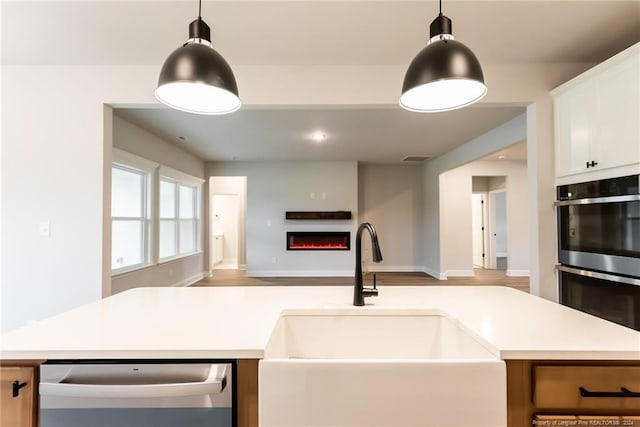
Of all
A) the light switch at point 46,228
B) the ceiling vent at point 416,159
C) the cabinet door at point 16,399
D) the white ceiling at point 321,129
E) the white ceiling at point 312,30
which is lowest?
the cabinet door at point 16,399

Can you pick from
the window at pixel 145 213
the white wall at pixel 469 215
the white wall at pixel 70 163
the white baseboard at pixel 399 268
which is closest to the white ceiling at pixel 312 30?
the white wall at pixel 70 163

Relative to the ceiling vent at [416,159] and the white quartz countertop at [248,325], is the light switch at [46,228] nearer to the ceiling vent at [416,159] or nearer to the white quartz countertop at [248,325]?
the white quartz countertop at [248,325]

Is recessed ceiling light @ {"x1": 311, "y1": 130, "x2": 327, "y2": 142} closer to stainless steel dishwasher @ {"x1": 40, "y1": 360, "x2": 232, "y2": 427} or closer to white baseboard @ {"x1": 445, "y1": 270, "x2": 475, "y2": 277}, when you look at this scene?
stainless steel dishwasher @ {"x1": 40, "y1": 360, "x2": 232, "y2": 427}

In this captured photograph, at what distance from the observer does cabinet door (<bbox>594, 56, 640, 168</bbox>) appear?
172 centimetres

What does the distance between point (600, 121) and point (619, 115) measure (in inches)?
4.9

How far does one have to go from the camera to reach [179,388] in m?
0.84

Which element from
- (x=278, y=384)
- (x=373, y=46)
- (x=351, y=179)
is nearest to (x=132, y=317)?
(x=278, y=384)

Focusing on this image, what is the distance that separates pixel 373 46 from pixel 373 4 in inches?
16.0

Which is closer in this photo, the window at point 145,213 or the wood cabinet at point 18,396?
the wood cabinet at point 18,396

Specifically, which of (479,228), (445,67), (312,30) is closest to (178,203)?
(312,30)

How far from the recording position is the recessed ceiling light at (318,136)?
444 centimetres

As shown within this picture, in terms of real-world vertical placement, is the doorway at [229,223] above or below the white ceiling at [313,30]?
below

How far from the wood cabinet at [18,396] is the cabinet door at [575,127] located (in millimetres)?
2972

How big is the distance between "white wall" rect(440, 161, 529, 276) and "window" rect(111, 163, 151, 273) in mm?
5573
